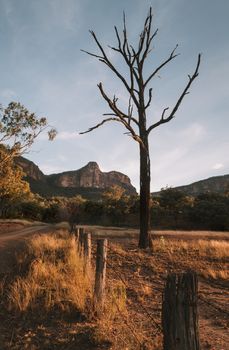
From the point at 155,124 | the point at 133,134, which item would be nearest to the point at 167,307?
the point at 133,134

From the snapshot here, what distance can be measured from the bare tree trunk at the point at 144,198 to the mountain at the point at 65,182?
6368 cm

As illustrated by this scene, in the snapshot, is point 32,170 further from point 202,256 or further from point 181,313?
point 181,313

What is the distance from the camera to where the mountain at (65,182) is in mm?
118200

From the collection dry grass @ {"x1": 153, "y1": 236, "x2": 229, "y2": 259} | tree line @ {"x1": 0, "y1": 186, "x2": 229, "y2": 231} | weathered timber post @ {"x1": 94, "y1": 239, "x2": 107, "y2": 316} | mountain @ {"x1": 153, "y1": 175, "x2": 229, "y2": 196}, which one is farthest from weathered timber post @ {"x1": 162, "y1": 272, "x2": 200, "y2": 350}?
mountain @ {"x1": 153, "y1": 175, "x2": 229, "y2": 196}

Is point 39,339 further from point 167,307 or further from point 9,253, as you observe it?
point 9,253

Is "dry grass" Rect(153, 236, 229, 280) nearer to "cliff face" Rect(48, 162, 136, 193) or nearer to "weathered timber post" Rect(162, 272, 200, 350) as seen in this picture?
"weathered timber post" Rect(162, 272, 200, 350)

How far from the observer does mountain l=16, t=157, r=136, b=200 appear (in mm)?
118200

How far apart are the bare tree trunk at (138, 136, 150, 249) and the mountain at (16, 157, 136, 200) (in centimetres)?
6368

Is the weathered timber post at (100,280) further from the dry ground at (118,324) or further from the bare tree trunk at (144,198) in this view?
the bare tree trunk at (144,198)

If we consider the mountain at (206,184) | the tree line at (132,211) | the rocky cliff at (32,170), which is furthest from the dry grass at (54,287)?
the rocky cliff at (32,170)

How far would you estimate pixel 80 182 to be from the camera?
186m

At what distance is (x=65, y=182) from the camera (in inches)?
6614

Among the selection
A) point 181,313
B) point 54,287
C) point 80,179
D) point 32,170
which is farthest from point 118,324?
point 80,179

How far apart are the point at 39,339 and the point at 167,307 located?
296 cm
